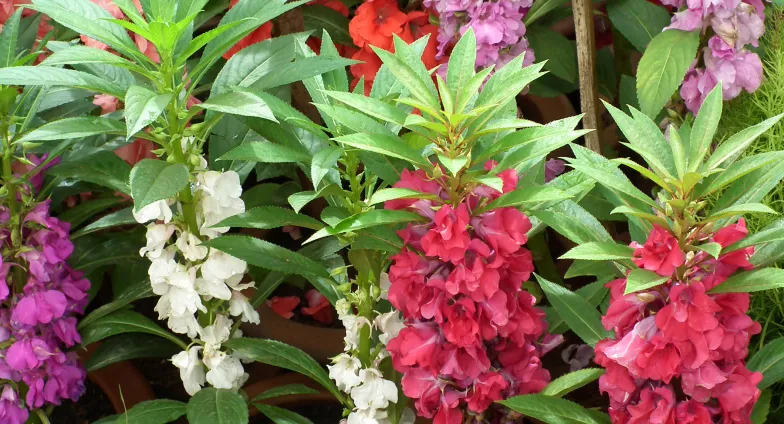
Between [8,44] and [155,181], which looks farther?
[8,44]

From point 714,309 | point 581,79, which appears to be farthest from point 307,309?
point 714,309

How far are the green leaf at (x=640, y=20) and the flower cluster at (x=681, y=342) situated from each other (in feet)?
1.73

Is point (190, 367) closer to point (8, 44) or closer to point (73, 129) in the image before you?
point (73, 129)

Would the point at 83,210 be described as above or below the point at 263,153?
below

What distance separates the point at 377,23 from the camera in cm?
148

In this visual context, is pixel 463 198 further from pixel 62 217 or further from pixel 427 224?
pixel 62 217

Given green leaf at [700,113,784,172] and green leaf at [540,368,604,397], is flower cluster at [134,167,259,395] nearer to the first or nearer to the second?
green leaf at [540,368,604,397]

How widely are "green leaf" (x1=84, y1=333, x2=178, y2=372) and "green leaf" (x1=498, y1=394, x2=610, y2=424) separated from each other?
58cm

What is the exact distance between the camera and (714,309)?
888 mm

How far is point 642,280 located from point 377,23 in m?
0.72

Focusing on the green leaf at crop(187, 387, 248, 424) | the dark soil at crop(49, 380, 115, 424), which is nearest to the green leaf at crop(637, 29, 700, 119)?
the green leaf at crop(187, 387, 248, 424)

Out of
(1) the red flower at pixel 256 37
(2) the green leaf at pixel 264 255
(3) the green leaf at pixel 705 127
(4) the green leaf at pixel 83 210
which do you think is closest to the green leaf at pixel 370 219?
(2) the green leaf at pixel 264 255

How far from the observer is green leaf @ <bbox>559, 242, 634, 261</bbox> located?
0.91 meters

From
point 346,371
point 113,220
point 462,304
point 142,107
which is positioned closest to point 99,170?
point 113,220
